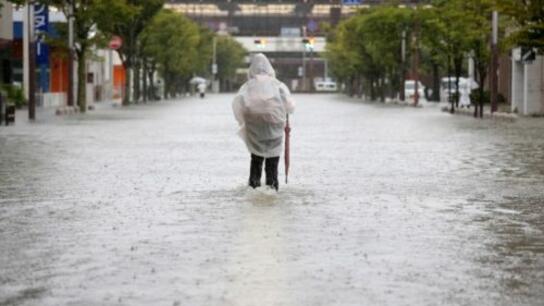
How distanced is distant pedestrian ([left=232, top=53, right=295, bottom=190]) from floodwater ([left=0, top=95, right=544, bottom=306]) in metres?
0.47

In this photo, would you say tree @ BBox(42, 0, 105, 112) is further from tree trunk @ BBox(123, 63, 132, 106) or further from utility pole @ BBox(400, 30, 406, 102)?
utility pole @ BBox(400, 30, 406, 102)

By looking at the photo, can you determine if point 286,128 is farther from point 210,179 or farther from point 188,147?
point 188,147

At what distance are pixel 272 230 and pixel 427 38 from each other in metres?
61.2

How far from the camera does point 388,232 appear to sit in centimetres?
1219

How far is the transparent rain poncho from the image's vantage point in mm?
16297

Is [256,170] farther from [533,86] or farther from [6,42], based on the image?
[6,42]

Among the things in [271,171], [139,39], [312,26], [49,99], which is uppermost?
[312,26]

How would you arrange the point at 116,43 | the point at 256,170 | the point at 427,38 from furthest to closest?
the point at 116,43
the point at 427,38
the point at 256,170

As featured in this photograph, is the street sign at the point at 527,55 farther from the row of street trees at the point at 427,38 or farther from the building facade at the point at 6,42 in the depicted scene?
the building facade at the point at 6,42

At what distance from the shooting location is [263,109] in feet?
53.4

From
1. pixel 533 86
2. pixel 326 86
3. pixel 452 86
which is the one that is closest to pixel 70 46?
pixel 533 86

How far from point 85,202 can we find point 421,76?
146166 millimetres

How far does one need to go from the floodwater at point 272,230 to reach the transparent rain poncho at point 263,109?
654 millimetres

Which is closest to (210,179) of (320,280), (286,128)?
(286,128)
